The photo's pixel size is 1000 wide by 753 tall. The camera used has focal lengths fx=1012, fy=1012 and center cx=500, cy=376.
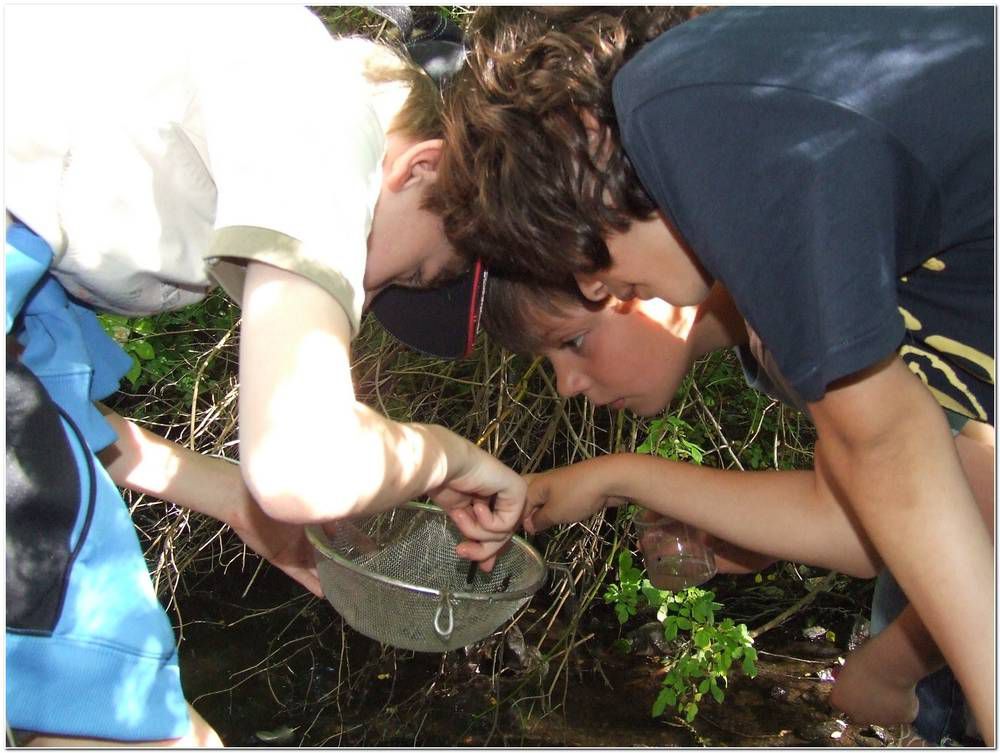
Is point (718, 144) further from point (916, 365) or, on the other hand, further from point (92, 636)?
point (92, 636)

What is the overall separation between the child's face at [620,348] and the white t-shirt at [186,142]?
2.56ft

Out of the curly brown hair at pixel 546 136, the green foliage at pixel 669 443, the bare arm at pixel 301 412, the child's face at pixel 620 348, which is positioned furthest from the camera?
the green foliage at pixel 669 443

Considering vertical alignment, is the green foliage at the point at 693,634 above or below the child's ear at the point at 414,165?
below

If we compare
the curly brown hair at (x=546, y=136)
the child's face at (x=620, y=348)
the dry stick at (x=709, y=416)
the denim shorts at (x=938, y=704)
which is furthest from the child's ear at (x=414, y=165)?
the dry stick at (x=709, y=416)

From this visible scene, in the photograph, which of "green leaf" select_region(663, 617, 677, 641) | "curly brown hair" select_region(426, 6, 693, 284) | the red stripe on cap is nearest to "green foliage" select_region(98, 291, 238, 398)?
the red stripe on cap

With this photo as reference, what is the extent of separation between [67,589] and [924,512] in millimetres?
1045

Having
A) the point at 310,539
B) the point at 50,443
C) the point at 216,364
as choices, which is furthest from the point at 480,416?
the point at 50,443

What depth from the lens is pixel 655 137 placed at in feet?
4.09

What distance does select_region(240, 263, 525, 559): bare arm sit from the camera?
1.08 metres

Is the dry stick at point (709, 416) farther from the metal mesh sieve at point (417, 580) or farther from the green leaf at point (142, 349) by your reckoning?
the green leaf at point (142, 349)

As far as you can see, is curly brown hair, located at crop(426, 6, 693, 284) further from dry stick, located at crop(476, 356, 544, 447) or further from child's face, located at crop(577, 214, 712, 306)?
dry stick, located at crop(476, 356, 544, 447)

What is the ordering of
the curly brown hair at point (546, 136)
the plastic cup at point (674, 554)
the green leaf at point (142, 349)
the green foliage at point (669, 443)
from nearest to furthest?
the curly brown hair at point (546, 136) < the plastic cup at point (674, 554) < the green foliage at point (669, 443) < the green leaf at point (142, 349)

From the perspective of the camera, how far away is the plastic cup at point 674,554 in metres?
2.23

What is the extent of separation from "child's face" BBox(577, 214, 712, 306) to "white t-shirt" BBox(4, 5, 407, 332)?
45cm
